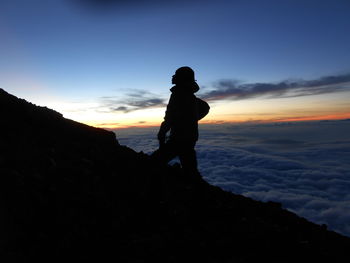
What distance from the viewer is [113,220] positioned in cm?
598

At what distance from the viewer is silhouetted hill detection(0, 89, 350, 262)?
4.77m

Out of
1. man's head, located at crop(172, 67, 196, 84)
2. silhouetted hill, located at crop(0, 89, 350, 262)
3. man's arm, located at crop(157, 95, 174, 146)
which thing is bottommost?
silhouetted hill, located at crop(0, 89, 350, 262)

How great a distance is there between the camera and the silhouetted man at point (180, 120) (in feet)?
19.7

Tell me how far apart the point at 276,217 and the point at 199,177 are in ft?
15.0

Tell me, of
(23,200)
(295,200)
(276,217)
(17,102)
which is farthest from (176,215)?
(295,200)

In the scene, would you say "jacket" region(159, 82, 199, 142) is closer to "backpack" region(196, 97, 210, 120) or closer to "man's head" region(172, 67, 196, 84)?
"man's head" region(172, 67, 196, 84)

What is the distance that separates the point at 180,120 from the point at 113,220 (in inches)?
103

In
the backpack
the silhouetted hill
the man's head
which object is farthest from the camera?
the backpack

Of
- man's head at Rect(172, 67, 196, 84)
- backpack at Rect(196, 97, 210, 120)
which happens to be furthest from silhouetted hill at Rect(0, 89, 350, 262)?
man's head at Rect(172, 67, 196, 84)

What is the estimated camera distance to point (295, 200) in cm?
14875

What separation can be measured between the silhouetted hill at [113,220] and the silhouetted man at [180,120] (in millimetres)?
503

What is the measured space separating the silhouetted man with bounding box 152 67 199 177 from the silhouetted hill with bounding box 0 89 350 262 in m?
0.50

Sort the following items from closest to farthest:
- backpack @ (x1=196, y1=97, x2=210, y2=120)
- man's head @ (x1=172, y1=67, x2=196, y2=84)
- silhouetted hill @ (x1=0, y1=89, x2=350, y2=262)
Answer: silhouetted hill @ (x1=0, y1=89, x2=350, y2=262)
man's head @ (x1=172, y1=67, x2=196, y2=84)
backpack @ (x1=196, y1=97, x2=210, y2=120)

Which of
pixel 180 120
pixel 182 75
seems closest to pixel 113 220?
pixel 180 120
